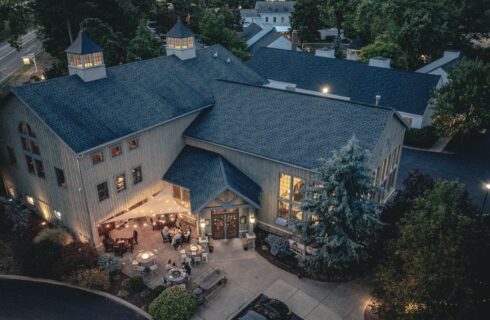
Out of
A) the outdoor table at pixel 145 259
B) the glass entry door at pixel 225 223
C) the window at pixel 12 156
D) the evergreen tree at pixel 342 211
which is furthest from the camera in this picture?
the window at pixel 12 156

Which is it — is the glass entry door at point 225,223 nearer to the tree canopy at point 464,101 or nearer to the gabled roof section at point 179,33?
the gabled roof section at point 179,33

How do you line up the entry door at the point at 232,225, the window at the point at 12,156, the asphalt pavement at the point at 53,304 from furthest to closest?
the window at the point at 12,156
the entry door at the point at 232,225
the asphalt pavement at the point at 53,304

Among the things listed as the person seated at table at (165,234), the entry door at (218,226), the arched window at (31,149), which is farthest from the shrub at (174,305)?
the arched window at (31,149)

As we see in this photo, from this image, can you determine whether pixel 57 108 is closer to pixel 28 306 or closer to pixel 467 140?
pixel 28 306

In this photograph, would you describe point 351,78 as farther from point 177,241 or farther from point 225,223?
point 177,241

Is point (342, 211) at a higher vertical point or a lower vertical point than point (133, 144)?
lower

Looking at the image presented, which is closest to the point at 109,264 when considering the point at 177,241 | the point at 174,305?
the point at 177,241

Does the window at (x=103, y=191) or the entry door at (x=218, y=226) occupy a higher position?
the window at (x=103, y=191)
